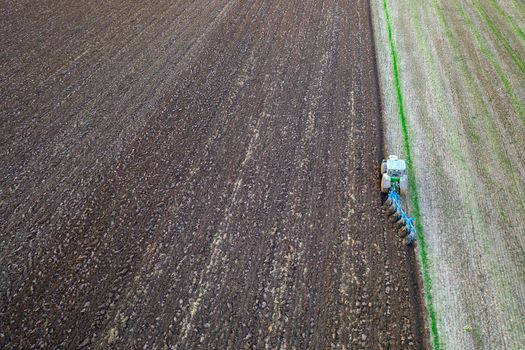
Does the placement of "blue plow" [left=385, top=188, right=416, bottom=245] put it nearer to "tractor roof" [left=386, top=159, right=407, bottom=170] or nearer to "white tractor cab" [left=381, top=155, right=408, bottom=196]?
"white tractor cab" [left=381, top=155, right=408, bottom=196]

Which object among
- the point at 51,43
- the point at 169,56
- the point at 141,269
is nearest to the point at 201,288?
the point at 141,269

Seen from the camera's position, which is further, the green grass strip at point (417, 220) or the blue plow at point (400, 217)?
the blue plow at point (400, 217)

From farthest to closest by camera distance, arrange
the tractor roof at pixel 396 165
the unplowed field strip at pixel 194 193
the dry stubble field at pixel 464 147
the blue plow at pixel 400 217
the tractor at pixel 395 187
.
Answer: the tractor roof at pixel 396 165 → the tractor at pixel 395 187 → the blue plow at pixel 400 217 → the dry stubble field at pixel 464 147 → the unplowed field strip at pixel 194 193

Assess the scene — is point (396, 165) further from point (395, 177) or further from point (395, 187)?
point (395, 187)

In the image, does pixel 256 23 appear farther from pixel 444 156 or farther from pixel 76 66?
pixel 444 156

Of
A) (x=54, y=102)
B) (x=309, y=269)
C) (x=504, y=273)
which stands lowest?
(x=504, y=273)

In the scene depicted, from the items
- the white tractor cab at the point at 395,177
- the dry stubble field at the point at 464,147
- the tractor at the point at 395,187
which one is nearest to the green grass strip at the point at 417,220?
the dry stubble field at the point at 464,147

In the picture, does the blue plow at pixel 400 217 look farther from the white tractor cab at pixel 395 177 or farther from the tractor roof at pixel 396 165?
the tractor roof at pixel 396 165
